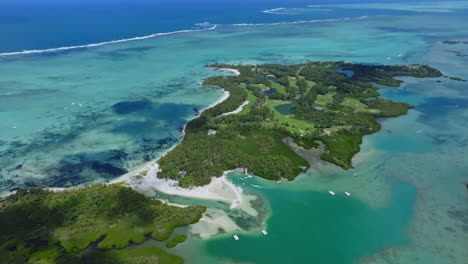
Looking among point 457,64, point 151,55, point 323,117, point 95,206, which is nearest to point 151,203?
point 95,206

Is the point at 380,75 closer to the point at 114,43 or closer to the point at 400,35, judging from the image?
the point at 400,35

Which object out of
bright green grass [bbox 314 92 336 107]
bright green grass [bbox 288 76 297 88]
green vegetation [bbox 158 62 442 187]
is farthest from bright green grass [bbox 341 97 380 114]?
bright green grass [bbox 288 76 297 88]

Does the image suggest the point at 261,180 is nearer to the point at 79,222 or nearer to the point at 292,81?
the point at 79,222

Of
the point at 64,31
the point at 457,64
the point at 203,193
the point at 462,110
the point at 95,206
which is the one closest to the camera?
the point at 95,206

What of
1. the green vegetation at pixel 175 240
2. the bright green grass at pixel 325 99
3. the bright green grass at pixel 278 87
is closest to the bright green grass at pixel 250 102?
the bright green grass at pixel 278 87

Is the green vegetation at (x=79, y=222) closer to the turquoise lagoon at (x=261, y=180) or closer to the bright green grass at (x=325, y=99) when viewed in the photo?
the turquoise lagoon at (x=261, y=180)

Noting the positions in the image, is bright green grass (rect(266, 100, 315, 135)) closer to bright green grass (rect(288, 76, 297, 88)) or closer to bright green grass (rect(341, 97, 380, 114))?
bright green grass (rect(341, 97, 380, 114))
